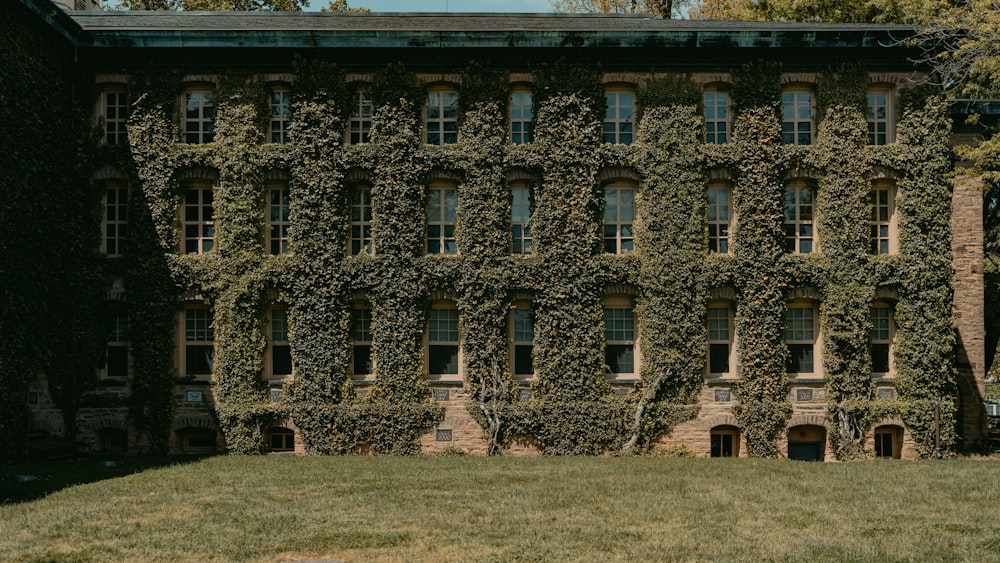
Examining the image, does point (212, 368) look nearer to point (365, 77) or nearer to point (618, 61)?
point (365, 77)

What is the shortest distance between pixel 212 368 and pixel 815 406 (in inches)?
602

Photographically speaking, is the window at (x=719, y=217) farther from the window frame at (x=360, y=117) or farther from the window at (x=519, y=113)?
the window frame at (x=360, y=117)

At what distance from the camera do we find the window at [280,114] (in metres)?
22.3

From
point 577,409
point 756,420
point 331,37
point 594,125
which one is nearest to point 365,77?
point 331,37

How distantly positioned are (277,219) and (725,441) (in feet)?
42.2

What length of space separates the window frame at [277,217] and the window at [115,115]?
4062mm

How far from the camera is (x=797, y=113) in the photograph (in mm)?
22438

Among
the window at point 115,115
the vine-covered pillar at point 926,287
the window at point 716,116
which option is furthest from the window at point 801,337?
the window at point 115,115

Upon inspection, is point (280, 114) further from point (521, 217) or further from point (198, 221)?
point (521, 217)

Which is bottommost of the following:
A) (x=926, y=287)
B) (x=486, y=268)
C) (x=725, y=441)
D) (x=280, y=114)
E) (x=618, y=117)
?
(x=725, y=441)

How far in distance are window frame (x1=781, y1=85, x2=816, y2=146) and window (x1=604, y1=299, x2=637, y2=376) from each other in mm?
6095

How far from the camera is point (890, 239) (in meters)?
22.2

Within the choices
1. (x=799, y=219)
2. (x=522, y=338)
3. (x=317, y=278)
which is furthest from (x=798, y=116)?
(x=317, y=278)

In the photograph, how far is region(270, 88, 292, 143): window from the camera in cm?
2228
